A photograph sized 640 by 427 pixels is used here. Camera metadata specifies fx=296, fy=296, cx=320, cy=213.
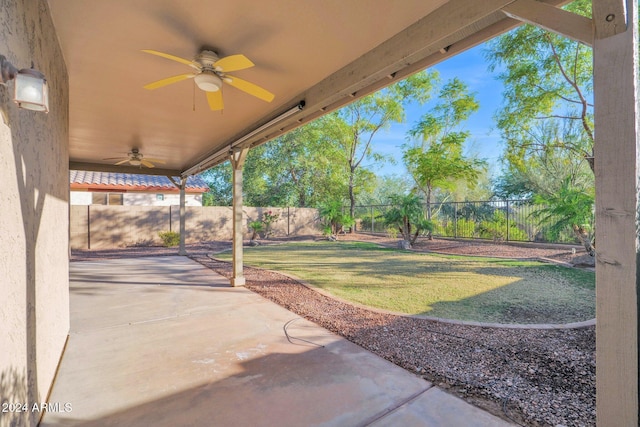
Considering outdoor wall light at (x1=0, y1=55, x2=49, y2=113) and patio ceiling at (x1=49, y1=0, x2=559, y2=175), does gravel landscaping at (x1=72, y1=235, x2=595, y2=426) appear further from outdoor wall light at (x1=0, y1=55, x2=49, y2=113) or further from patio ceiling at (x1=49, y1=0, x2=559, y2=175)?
outdoor wall light at (x1=0, y1=55, x2=49, y2=113)

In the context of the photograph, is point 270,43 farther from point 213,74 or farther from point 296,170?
point 296,170

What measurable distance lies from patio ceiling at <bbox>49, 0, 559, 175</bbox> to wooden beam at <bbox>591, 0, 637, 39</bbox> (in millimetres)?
546

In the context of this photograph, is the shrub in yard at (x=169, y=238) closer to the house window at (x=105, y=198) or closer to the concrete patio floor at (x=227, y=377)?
the house window at (x=105, y=198)

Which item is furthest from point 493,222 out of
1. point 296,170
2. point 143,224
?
point 143,224

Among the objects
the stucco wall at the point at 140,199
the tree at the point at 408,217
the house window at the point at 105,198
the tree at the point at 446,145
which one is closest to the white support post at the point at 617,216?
the tree at the point at 408,217

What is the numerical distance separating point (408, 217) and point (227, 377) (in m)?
9.08

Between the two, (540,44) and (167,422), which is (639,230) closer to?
(167,422)

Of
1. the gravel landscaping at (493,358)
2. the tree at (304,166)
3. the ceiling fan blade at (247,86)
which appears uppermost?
the tree at (304,166)

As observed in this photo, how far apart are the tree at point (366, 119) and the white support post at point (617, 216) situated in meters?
15.2

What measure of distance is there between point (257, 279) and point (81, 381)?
11.9 feet

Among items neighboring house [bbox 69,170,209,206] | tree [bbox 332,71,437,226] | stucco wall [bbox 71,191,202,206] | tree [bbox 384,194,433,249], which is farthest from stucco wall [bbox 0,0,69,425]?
tree [bbox 332,71,437,226]

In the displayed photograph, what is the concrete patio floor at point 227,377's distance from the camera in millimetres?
1967

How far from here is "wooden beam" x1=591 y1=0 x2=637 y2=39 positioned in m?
1.34

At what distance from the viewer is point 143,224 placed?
39.5 ft
